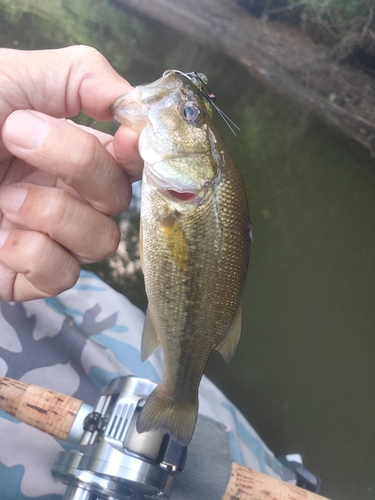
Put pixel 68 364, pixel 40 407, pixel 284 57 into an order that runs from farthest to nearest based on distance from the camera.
Result: 1. pixel 284 57
2. pixel 68 364
3. pixel 40 407

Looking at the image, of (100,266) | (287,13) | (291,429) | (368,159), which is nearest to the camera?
(291,429)

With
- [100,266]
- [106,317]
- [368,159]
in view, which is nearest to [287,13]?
[368,159]

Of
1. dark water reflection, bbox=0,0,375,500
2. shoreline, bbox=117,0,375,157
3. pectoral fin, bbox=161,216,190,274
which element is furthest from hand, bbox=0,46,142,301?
shoreline, bbox=117,0,375,157

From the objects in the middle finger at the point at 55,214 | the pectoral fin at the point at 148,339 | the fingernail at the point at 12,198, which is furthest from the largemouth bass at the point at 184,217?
the fingernail at the point at 12,198

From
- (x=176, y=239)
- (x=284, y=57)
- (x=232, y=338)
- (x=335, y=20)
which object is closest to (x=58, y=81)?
(x=176, y=239)

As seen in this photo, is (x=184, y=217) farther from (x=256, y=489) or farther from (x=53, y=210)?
(x=256, y=489)

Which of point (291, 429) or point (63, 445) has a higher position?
point (291, 429)

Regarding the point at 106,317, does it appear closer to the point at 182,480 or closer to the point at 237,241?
the point at 182,480
